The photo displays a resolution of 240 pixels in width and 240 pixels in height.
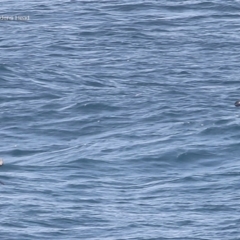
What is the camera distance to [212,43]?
71312 millimetres

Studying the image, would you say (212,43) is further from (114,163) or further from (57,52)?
(114,163)

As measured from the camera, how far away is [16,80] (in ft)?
211

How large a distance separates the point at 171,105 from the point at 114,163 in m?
10.0

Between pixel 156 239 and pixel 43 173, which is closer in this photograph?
pixel 156 239

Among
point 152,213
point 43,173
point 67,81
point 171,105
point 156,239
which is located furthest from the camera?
point 67,81

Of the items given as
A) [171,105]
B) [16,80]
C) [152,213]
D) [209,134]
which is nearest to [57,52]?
[16,80]

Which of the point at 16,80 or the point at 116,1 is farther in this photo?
the point at 116,1

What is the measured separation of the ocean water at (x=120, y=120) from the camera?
4275cm

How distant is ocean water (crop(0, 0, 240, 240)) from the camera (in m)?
42.8

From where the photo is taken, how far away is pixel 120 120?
5678 cm

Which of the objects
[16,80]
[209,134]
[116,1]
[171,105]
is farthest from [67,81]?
[116,1]

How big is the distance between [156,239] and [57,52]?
105 feet

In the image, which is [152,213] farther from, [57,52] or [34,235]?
[57,52]

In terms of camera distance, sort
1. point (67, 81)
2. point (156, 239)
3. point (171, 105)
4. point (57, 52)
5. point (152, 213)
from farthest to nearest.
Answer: point (57, 52)
point (67, 81)
point (171, 105)
point (152, 213)
point (156, 239)
